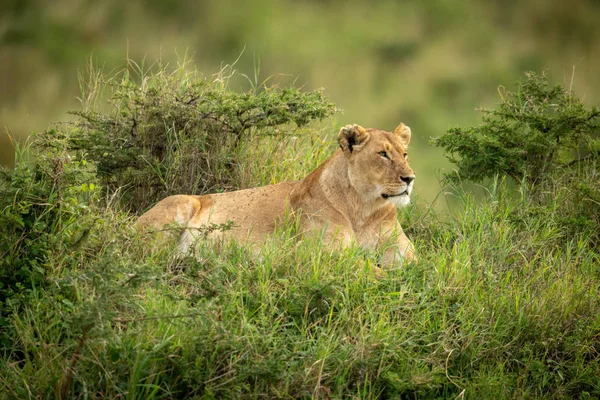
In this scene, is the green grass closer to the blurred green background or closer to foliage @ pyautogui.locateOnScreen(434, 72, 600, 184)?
foliage @ pyautogui.locateOnScreen(434, 72, 600, 184)

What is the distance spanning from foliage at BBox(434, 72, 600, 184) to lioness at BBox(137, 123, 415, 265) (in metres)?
0.78

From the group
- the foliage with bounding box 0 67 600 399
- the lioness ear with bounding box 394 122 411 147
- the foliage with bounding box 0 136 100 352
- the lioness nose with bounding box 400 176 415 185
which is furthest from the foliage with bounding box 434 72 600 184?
the foliage with bounding box 0 136 100 352

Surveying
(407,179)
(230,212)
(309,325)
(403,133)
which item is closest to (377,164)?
(407,179)

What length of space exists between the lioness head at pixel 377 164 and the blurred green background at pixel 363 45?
4.93 m

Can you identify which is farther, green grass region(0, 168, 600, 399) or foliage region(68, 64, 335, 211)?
foliage region(68, 64, 335, 211)

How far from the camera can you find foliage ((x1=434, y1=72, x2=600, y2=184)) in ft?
21.1

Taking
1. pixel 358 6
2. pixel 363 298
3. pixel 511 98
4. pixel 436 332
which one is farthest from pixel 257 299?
pixel 358 6

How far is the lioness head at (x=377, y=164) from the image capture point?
5.38 metres

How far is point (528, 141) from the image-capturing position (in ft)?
21.0

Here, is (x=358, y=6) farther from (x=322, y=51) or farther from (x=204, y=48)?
(x=204, y=48)

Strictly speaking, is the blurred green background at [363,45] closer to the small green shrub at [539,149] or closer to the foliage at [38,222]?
the small green shrub at [539,149]

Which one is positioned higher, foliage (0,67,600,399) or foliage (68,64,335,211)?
foliage (68,64,335,211)

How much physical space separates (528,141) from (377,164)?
145 centimetres

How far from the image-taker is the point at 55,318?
169 inches
